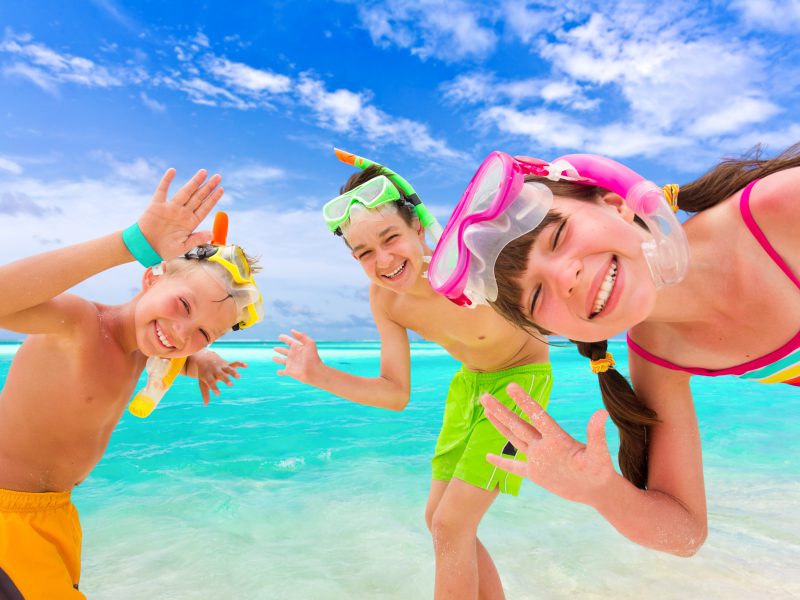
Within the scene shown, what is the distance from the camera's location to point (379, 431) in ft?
27.5

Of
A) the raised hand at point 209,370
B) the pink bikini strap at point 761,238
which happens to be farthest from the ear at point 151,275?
the pink bikini strap at point 761,238

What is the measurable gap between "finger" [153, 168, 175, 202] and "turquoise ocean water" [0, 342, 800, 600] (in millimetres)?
2294

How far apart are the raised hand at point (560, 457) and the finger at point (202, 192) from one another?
1584 millimetres

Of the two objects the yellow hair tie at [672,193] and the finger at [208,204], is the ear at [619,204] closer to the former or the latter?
the yellow hair tie at [672,193]

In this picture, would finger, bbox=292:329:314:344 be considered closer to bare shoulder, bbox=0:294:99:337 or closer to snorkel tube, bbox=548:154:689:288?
bare shoulder, bbox=0:294:99:337

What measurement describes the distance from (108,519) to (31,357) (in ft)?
8.05

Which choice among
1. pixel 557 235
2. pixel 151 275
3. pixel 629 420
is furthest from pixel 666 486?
pixel 151 275

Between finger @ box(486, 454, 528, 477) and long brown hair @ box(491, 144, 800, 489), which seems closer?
finger @ box(486, 454, 528, 477)

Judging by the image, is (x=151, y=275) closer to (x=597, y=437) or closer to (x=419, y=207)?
(x=419, y=207)

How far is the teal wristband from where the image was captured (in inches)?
95.7

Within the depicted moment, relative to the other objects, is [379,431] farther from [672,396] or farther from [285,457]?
[672,396]

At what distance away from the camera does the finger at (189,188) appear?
2.51 meters

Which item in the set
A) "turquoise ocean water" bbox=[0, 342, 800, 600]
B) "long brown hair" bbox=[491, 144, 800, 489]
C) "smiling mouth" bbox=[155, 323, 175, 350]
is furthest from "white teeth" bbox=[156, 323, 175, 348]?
"long brown hair" bbox=[491, 144, 800, 489]

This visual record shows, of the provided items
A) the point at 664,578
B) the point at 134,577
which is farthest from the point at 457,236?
the point at 134,577
